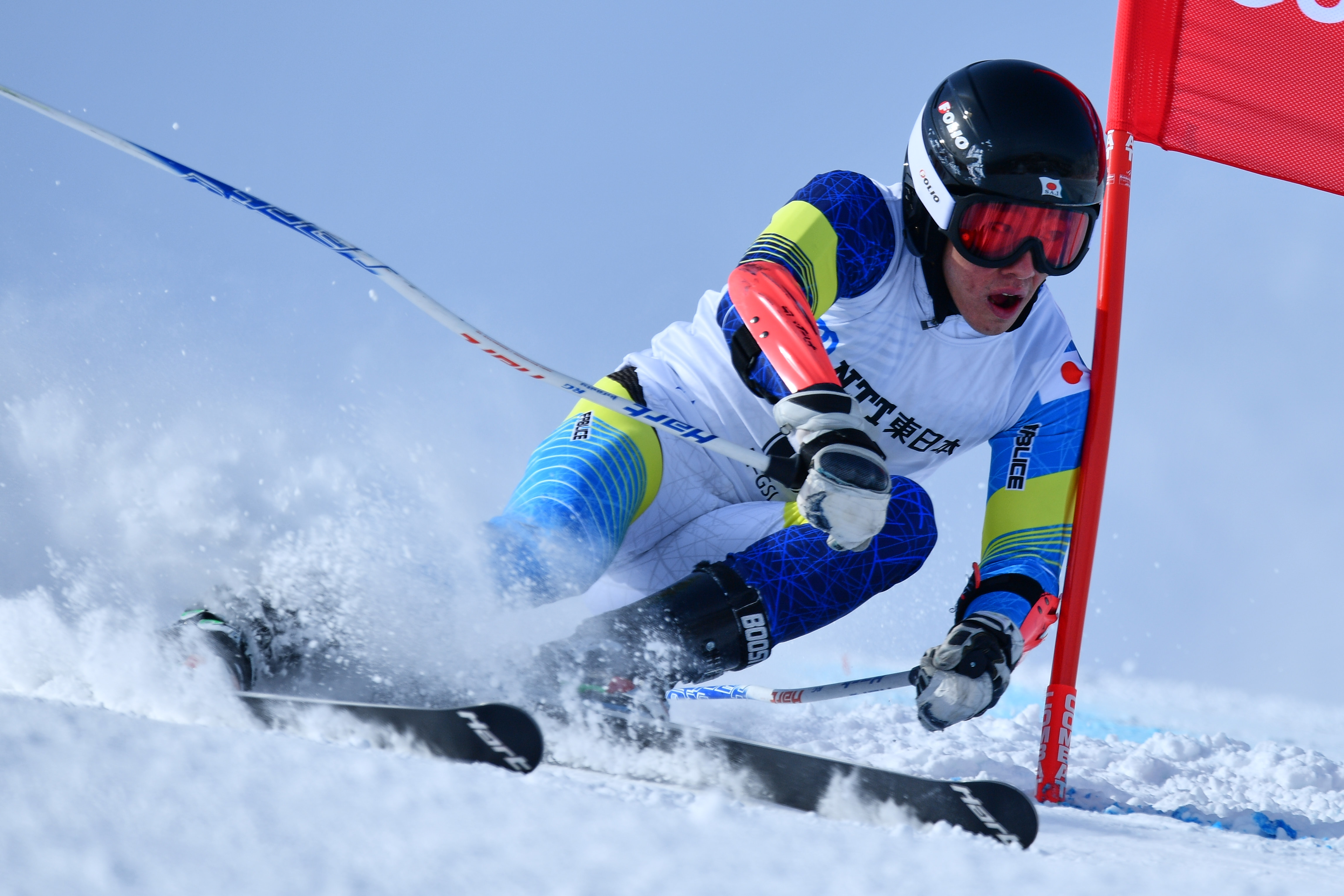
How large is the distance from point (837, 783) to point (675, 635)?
683mm

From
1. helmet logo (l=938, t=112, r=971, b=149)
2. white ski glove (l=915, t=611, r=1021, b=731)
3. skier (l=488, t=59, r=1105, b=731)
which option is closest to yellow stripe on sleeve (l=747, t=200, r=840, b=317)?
skier (l=488, t=59, r=1105, b=731)

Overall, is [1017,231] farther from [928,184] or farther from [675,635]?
[675,635]

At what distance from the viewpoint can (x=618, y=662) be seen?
92.1 inches

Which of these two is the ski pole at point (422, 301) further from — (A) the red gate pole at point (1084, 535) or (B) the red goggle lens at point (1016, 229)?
(A) the red gate pole at point (1084, 535)

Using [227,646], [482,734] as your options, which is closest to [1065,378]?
[482,734]

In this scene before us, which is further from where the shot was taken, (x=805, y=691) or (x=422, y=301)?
(x=805, y=691)

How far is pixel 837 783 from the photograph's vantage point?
1.74 metres

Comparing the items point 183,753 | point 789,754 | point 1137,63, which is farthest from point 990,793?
point 1137,63

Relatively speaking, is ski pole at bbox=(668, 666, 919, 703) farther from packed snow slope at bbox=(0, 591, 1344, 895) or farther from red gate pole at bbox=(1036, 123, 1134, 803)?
packed snow slope at bbox=(0, 591, 1344, 895)

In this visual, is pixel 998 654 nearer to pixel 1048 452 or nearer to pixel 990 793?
pixel 1048 452

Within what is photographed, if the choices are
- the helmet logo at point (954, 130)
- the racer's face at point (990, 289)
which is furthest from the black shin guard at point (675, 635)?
the helmet logo at point (954, 130)

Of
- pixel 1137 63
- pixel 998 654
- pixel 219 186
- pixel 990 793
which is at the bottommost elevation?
pixel 990 793

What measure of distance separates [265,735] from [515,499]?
137 cm

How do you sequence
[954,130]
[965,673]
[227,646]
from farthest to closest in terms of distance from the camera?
[954,130], [965,673], [227,646]
